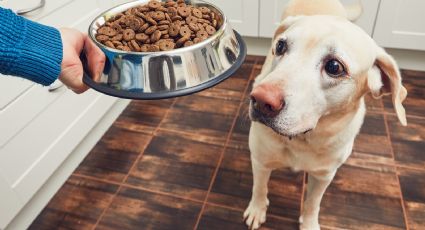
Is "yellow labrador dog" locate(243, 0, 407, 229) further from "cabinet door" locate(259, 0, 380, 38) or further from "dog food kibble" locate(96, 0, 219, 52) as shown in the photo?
"cabinet door" locate(259, 0, 380, 38)

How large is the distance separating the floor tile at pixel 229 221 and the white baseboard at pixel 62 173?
2.58 feet

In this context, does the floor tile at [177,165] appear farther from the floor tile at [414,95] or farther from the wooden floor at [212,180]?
the floor tile at [414,95]

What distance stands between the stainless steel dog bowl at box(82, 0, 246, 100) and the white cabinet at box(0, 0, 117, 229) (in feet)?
1.87

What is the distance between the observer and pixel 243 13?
2.51 meters

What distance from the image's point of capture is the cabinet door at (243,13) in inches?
97.0

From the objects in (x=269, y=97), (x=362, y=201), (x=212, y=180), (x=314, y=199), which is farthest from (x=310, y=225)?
(x=269, y=97)

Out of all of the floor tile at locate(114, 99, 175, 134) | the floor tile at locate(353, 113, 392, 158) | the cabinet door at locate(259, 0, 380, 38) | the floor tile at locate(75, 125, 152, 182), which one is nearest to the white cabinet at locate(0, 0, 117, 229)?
the floor tile at locate(75, 125, 152, 182)

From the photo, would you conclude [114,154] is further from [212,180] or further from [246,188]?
[246,188]

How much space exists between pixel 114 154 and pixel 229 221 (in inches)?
30.9

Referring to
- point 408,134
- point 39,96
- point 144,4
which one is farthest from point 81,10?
point 408,134

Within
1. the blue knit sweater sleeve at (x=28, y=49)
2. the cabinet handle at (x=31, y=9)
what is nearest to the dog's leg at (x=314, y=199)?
the blue knit sweater sleeve at (x=28, y=49)

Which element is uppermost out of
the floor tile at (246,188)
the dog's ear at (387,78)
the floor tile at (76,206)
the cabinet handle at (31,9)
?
the cabinet handle at (31,9)

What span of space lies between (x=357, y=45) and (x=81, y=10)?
1356 mm

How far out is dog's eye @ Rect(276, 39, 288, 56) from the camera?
106 cm
